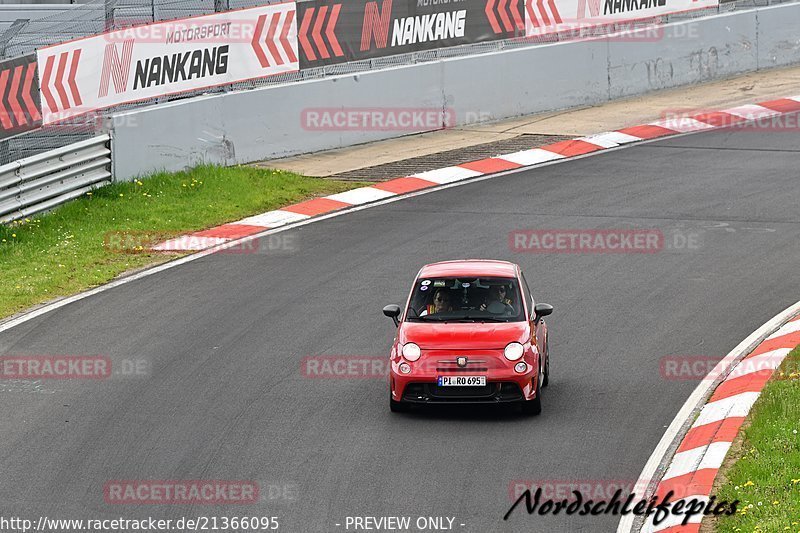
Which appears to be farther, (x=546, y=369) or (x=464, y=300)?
(x=546, y=369)

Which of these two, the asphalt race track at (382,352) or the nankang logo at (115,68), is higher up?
the nankang logo at (115,68)

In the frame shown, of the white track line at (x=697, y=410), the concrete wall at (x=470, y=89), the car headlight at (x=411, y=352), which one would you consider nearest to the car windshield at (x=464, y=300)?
the car headlight at (x=411, y=352)

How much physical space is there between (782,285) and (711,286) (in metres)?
0.89

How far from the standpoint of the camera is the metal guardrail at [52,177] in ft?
60.7

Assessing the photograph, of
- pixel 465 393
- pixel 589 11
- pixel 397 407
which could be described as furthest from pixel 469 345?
pixel 589 11

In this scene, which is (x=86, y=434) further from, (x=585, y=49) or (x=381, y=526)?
(x=585, y=49)

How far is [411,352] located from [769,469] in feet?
11.2

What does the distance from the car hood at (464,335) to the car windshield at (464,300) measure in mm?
153

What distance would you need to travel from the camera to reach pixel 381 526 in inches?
378

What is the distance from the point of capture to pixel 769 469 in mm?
10047

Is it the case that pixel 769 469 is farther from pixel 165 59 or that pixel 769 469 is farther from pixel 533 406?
pixel 165 59

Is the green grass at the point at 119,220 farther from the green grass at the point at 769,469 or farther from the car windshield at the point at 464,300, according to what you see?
the green grass at the point at 769,469

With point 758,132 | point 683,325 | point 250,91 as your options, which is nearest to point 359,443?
point 683,325

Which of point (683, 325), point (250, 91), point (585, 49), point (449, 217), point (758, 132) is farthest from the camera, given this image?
point (585, 49)
